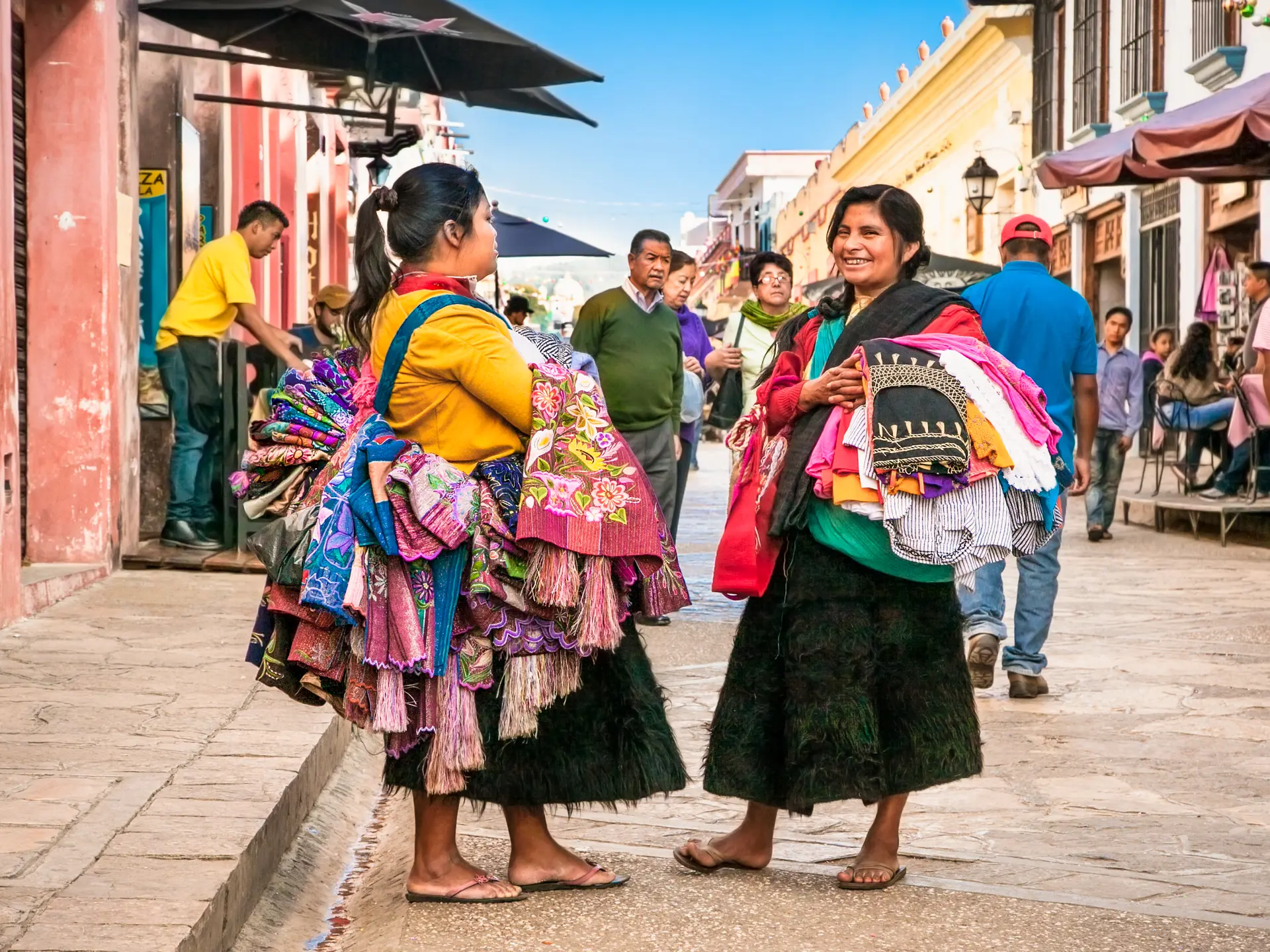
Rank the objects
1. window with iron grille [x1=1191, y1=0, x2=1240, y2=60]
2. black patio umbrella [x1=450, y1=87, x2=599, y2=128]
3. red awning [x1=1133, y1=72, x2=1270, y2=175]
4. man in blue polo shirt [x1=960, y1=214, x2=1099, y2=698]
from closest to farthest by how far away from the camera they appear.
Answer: man in blue polo shirt [x1=960, y1=214, x2=1099, y2=698] < red awning [x1=1133, y1=72, x2=1270, y2=175] < black patio umbrella [x1=450, y1=87, x2=599, y2=128] < window with iron grille [x1=1191, y1=0, x2=1240, y2=60]

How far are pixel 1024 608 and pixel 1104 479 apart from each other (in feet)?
21.7

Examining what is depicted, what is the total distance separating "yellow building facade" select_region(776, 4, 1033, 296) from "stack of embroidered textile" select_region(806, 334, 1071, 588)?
20.6 metres

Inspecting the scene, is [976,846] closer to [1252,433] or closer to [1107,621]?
[1107,621]

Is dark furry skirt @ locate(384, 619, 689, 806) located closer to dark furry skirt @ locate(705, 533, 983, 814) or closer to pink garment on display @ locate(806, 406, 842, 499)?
dark furry skirt @ locate(705, 533, 983, 814)

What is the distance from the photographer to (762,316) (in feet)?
28.0

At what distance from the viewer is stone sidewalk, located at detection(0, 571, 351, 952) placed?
3324 mm

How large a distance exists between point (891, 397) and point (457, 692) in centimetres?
114

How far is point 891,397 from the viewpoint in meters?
3.86

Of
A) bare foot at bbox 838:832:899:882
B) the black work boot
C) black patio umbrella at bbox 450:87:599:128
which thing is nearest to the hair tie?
bare foot at bbox 838:832:899:882

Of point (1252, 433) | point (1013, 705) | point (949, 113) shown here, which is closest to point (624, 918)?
point (1013, 705)

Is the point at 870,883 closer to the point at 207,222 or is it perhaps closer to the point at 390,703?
the point at 390,703

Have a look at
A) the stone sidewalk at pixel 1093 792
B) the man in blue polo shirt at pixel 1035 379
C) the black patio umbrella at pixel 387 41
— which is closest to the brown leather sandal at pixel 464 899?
the stone sidewalk at pixel 1093 792

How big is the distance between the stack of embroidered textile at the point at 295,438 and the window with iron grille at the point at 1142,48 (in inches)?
732

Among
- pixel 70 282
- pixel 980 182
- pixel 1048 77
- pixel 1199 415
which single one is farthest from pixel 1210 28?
pixel 70 282
